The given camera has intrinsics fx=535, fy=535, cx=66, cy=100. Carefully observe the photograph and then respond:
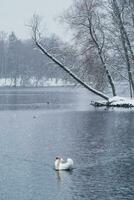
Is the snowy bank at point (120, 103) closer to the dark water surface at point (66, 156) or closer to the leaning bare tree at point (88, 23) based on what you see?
the leaning bare tree at point (88, 23)

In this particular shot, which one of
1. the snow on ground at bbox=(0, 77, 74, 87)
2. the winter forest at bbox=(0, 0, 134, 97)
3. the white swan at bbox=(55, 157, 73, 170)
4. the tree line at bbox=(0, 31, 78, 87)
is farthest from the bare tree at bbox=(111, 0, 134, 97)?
the snow on ground at bbox=(0, 77, 74, 87)

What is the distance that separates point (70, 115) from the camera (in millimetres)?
48438

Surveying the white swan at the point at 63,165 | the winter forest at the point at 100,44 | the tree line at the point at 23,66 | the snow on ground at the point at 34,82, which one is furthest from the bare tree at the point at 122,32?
the snow on ground at the point at 34,82

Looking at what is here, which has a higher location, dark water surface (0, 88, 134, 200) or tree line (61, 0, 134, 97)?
tree line (61, 0, 134, 97)

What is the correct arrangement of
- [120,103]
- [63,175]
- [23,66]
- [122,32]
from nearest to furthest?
[63,175], [120,103], [122,32], [23,66]

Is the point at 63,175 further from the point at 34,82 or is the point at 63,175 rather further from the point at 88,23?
the point at 34,82

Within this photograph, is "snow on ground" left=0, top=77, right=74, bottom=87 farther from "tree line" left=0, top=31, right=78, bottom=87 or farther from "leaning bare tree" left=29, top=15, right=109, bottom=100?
"leaning bare tree" left=29, top=15, right=109, bottom=100

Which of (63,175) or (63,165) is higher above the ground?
(63,165)

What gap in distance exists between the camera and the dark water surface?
1883cm

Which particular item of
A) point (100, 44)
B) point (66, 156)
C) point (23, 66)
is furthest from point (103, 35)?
point (23, 66)

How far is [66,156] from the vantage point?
25.5 meters

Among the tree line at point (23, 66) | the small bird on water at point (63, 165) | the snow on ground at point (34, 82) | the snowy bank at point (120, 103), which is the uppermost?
the tree line at point (23, 66)

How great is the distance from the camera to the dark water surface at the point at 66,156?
18828 millimetres

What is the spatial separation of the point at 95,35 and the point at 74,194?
144 feet
